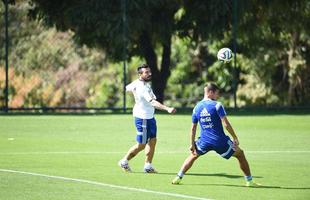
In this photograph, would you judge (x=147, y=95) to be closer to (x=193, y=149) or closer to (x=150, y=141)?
(x=150, y=141)

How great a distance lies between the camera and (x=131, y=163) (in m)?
18.5

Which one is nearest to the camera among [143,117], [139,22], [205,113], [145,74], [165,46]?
[205,113]

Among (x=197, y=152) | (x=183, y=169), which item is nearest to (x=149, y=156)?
(x=183, y=169)

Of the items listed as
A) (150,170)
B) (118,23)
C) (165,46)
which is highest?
(118,23)

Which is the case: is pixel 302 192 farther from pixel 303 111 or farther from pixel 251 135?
pixel 303 111

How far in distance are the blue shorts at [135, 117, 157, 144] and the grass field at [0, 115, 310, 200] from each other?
647 mm

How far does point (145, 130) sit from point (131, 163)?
1570 mm

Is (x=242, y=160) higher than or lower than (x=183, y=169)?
higher

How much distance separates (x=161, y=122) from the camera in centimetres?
2962

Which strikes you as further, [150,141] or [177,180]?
[150,141]

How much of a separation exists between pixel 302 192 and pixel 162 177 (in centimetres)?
284

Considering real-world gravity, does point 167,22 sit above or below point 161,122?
above

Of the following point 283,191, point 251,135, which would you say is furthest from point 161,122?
point 283,191

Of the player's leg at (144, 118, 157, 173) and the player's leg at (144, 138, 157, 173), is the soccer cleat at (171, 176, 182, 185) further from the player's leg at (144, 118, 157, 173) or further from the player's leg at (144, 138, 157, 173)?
the player's leg at (144, 118, 157, 173)
